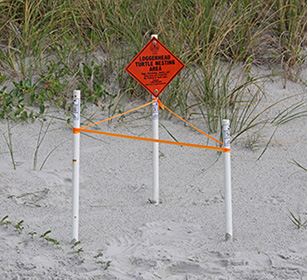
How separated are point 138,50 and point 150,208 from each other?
189 centimetres

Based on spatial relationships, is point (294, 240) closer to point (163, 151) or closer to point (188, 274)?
point (188, 274)

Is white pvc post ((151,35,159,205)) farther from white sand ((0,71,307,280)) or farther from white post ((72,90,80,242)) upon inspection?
white post ((72,90,80,242))

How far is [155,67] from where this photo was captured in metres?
Result: 3.37

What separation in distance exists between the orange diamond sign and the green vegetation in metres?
1.06

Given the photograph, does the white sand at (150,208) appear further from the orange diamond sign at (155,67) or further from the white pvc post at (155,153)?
the orange diamond sign at (155,67)

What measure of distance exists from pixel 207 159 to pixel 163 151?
35 cm

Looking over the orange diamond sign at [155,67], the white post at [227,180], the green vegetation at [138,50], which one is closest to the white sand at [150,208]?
the white post at [227,180]

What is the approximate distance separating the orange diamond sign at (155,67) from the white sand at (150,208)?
76 centimetres

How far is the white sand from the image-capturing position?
2.77 m

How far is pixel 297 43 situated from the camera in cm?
525

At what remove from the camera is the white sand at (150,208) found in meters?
2.77

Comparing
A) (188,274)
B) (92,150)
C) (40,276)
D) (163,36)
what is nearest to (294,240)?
(188,274)

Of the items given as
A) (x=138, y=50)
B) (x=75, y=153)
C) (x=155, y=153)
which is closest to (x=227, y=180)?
(x=155, y=153)

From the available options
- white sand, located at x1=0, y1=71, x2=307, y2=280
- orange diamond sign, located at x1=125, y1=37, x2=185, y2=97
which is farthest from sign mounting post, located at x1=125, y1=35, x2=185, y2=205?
white sand, located at x1=0, y1=71, x2=307, y2=280
